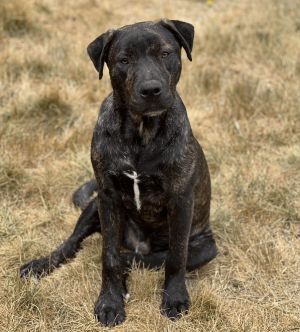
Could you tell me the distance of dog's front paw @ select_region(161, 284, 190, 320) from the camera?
3.65 metres

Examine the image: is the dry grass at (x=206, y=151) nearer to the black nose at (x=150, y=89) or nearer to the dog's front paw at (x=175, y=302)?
the dog's front paw at (x=175, y=302)

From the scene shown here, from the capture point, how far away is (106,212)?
365 centimetres

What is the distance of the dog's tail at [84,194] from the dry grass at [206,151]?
0.28 ft

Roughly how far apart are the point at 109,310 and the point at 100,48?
5.29 ft

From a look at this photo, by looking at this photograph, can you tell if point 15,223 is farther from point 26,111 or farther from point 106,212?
point 26,111

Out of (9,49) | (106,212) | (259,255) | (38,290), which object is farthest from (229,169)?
(9,49)

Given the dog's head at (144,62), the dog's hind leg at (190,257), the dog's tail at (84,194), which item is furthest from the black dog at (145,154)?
the dog's tail at (84,194)

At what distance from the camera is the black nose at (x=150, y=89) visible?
320cm

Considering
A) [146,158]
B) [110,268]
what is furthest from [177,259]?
[146,158]

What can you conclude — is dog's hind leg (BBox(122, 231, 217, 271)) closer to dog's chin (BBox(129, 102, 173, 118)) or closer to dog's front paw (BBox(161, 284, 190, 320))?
dog's front paw (BBox(161, 284, 190, 320))

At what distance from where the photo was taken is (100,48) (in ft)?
11.6

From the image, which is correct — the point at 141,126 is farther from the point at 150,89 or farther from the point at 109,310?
the point at 109,310

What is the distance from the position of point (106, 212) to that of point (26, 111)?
106 inches

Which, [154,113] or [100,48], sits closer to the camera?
[154,113]
